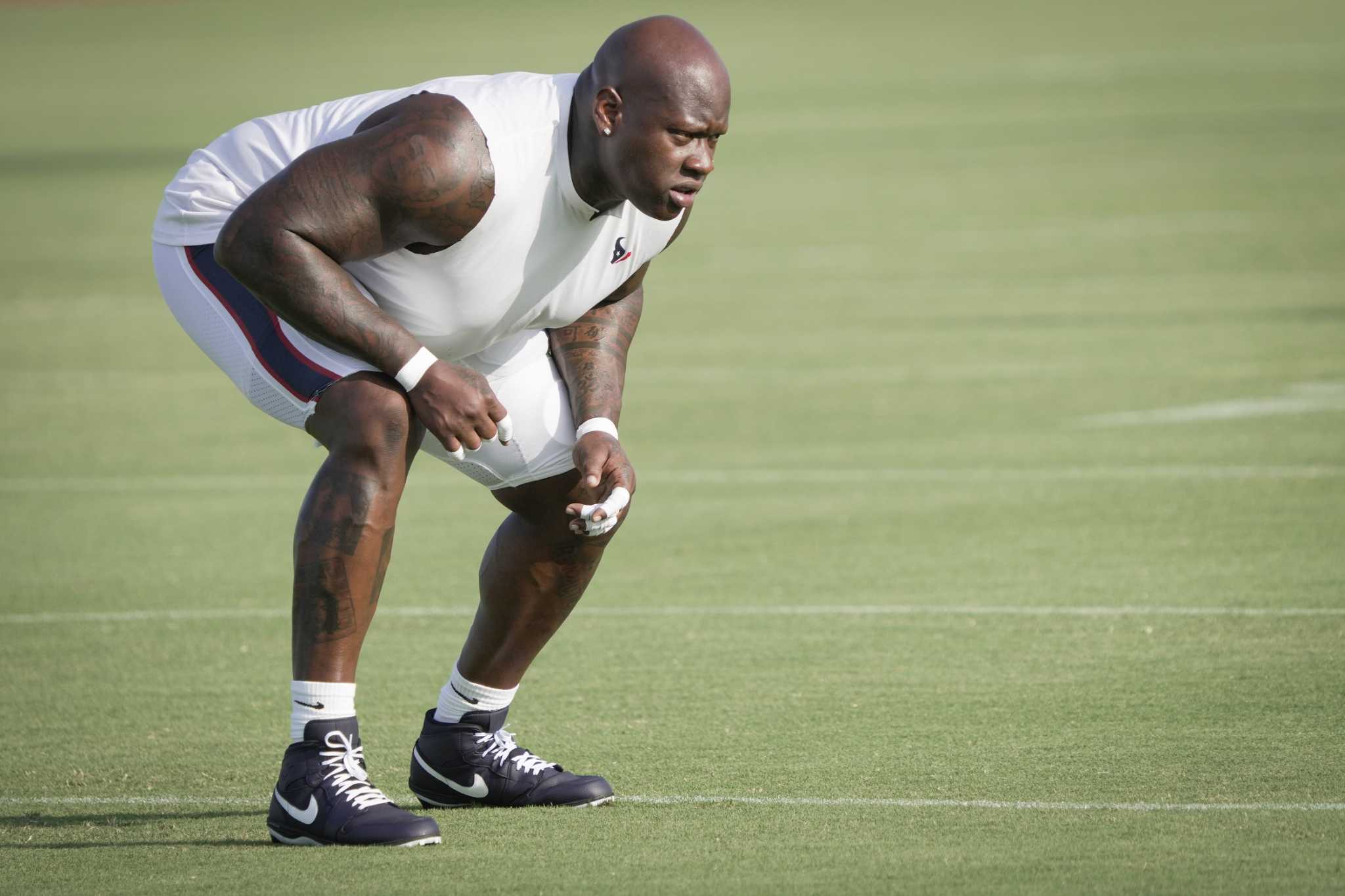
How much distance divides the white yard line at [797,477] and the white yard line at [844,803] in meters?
5.41

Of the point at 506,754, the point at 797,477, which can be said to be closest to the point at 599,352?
the point at 506,754

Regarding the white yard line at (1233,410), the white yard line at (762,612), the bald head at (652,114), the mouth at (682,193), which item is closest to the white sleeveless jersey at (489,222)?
the bald head at (652,114)

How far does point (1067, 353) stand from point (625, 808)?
10187 millimetres

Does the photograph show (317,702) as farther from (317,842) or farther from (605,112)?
(605,112)

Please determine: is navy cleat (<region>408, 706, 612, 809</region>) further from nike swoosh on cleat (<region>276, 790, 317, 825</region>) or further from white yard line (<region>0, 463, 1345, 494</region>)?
white yard line (<region>0, 463, 1345, 494</region>)

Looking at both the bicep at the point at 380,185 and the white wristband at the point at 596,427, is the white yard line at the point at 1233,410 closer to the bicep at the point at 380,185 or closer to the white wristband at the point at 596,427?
the white wristband at the point at 596,427

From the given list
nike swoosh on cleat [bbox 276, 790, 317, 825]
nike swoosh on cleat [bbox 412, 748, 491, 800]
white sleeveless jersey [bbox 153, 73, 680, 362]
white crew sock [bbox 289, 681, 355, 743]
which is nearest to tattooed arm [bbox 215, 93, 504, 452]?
white sleeveless jersey [bbox 153, 73, 680, 362]

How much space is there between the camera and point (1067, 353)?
49.4 ft

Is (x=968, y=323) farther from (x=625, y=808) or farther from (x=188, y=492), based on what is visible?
(x=625, y=808)

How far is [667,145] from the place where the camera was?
5.05m

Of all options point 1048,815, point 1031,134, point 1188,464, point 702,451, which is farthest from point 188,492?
point 1031,134

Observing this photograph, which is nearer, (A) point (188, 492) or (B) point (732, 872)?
(B) point (732, 872)

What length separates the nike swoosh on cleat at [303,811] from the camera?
16.3ft

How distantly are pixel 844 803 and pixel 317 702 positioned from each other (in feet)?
4.32
